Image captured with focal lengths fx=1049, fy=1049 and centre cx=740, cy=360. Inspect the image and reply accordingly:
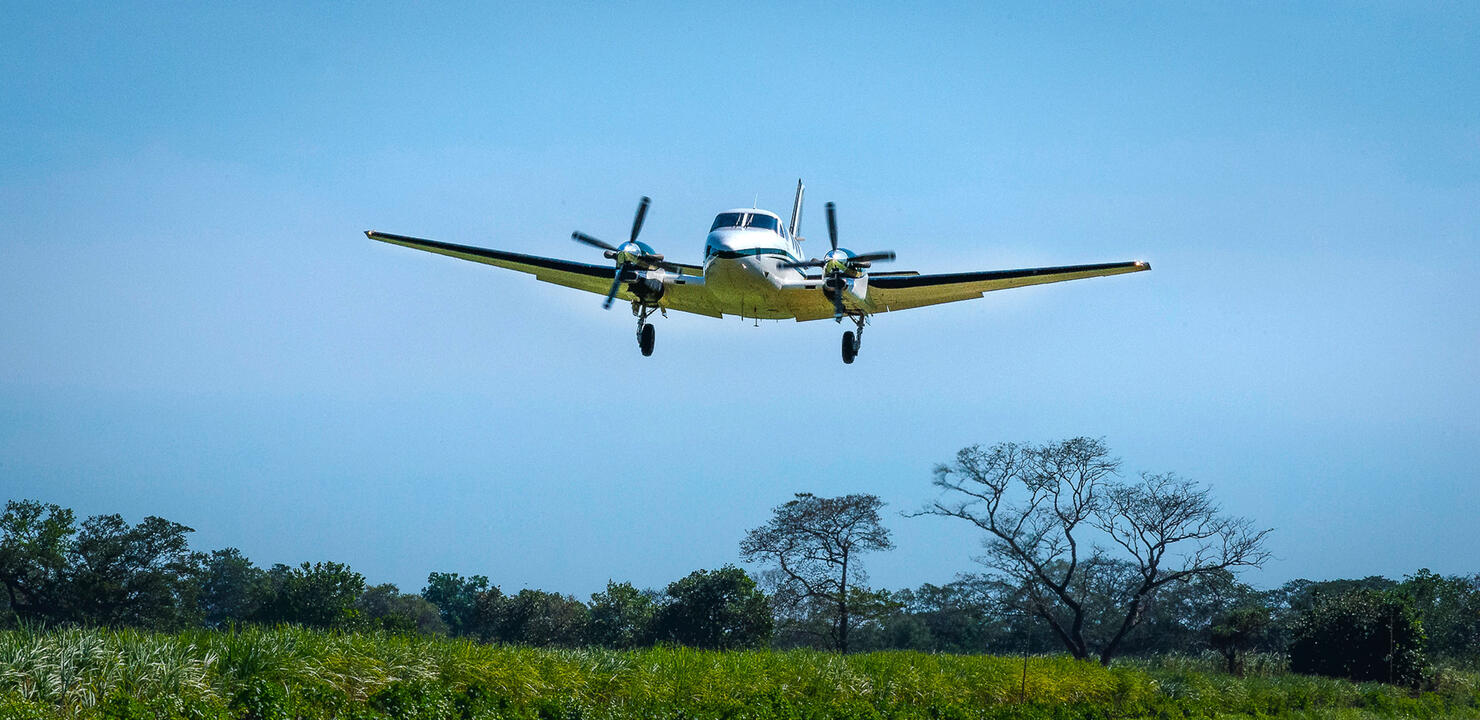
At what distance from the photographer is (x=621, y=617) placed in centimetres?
3766

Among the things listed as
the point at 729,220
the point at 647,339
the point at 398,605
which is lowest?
the point at 398,605

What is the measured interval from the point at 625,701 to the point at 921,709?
6.18m

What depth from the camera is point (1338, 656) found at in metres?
33.6

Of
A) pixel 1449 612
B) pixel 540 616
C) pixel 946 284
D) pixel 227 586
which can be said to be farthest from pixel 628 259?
pixel 227 586

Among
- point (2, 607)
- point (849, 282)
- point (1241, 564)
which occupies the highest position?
point (849, 282)

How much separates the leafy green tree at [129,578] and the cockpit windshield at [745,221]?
32.4 m

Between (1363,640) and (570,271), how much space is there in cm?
2748

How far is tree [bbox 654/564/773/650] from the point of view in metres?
35.6

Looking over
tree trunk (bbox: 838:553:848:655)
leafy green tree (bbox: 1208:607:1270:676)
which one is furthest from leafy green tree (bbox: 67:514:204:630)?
leafy green tree (bbox: 1208:607:1270:676)

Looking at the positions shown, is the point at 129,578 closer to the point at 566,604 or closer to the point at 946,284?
the point at 566,604

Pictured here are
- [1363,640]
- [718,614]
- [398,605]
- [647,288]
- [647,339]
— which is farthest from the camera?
[398,605]

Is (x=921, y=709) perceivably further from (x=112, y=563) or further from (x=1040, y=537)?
(x=112, y=563)

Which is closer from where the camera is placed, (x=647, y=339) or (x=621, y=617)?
(x=647, y=339)

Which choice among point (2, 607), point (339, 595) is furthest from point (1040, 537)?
point (2, 607)
